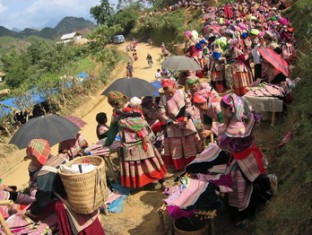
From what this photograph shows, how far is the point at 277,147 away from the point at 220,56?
4.34 meters

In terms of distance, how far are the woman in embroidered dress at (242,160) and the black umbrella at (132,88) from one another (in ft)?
8.45

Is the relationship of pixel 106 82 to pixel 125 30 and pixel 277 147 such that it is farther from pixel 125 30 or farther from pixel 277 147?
pixel 125 30

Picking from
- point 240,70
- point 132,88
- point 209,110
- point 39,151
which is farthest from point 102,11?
point 39,151

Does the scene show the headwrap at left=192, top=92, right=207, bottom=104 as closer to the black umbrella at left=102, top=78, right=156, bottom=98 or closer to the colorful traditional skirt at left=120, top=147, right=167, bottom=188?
the colorful traditional skirt at left=120, top=147, right=167, bottom=188

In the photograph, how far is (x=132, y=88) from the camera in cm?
642

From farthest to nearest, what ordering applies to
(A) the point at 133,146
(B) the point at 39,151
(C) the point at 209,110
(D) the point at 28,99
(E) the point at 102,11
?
(E) the point at 102,11
(D) the point at 28,99
(A) the point at 133,146
(C) the point at 209,110
(B) the point at 39,151

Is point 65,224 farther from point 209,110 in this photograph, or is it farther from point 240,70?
point 240,70

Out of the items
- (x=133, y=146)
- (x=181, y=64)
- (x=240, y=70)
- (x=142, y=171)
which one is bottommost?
(x=142, y=171)

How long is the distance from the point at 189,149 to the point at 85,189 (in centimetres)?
282

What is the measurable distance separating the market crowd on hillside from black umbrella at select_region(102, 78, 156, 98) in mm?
147

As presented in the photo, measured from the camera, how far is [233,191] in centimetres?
407

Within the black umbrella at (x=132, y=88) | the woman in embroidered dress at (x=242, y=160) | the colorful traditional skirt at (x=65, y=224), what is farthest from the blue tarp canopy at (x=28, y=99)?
the woman in embroidered dress at (x=242, y=160)

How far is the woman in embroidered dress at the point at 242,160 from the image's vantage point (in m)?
3.80

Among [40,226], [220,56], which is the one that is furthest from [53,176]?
[220,56]
